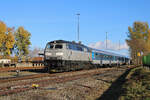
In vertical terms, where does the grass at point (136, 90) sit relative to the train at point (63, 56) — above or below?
below

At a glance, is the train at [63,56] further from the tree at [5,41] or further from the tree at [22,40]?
the tree at [22,40]

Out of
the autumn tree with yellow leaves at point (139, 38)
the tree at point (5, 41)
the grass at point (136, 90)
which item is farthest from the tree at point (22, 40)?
the grass at point (136, 90)

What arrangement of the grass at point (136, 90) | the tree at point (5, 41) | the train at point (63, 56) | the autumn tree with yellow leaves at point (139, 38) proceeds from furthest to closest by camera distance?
the autumn tree with yellow leaves at point (139, 38), the tree at point (5, 41), the train at point (63, 56), the grass at point (136, 90)

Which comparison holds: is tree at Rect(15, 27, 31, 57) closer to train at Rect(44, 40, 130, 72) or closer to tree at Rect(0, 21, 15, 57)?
tree at Rect(0, 21, 15, 57)

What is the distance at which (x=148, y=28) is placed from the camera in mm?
68812

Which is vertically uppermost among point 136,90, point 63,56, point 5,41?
point 5,41

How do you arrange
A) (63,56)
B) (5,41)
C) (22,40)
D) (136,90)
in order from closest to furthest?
(136,90)
(63,56)
(5,41)
(22,40)

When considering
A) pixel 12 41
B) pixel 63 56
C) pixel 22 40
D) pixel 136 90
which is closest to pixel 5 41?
pixel 12 41

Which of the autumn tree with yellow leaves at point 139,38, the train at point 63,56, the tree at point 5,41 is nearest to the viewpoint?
the train at point 63,56

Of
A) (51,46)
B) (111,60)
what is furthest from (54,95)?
(111,60)

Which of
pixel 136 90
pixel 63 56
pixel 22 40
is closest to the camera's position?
pixel 136 90

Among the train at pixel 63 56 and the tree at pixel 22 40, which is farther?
Result: the tree at pixel 22 40

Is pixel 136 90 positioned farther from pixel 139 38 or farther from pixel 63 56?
pixel 139 38

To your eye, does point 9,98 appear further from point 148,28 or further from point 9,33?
point 148,28
